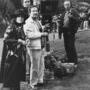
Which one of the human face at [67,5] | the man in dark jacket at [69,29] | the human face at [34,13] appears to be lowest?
the man in dark jacket at [69,29]

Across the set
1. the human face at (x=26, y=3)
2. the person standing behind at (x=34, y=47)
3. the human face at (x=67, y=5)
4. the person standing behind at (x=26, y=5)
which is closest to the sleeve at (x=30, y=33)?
the person standing behind at (x=34, y=47)

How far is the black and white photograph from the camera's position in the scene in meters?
4.92

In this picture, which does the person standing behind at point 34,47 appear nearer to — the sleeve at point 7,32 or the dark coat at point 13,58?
the dark coat at point 13,58

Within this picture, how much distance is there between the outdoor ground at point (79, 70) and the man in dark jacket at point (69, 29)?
0.42ft

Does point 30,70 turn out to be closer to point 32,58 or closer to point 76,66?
point 32,58

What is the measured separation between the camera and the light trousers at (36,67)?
5219 millimetres

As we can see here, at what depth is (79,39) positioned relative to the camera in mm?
6402

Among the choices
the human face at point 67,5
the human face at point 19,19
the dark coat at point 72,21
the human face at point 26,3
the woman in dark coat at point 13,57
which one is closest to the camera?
the woman in dark coat at point 13,57

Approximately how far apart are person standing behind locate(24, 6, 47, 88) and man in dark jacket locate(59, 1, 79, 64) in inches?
34.8

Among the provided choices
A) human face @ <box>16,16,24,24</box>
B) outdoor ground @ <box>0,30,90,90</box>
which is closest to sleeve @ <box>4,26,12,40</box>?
human face @ <box>16,16,24,24</box>

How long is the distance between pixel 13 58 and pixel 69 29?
1583 mm

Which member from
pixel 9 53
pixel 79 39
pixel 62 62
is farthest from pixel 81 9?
pixel 9 53

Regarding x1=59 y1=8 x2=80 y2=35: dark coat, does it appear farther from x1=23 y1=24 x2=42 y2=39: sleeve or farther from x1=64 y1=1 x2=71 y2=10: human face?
x1=23 y1=24 x2=42 y2=39: sleeve

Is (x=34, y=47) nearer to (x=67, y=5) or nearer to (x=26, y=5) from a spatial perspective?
(x=26, y=5)
